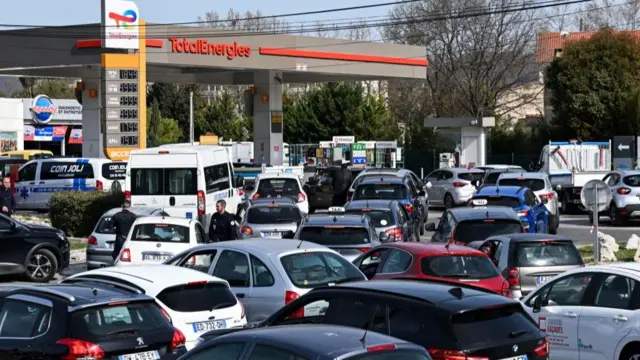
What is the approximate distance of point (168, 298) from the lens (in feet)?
38.7

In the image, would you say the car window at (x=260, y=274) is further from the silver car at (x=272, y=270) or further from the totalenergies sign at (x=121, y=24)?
the totalenergies sign at (x=121, y=24)

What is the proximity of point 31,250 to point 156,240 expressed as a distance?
3508 mm

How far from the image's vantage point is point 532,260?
52.6 ft

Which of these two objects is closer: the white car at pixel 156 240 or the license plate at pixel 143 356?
the license plate at pixel 143 356

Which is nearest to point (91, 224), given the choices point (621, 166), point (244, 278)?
point (244, 278)

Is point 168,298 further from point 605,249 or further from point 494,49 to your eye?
point 494,49

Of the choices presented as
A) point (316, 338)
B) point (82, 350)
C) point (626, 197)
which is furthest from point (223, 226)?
point (626, 197)

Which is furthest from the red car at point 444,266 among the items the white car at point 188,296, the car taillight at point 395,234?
the car taillight at point 395,234

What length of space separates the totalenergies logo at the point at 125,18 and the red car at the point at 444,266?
72.5ft

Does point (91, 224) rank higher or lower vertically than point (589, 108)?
lower

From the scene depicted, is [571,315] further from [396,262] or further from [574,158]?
[574,158]

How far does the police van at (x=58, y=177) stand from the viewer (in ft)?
117

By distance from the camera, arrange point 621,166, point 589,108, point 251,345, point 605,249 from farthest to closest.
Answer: point 589,108 → point 621,166 → point 605,249 → point 251,345

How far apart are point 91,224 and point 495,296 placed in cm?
2107
